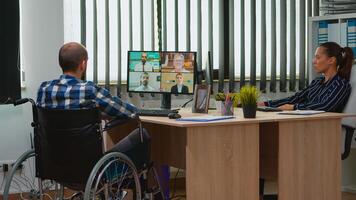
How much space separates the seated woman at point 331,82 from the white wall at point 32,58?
170 centimetres

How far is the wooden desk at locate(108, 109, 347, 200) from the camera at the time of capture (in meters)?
3.14

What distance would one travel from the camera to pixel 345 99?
12.8 feet

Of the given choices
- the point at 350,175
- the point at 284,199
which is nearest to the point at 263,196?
the point at 284,199

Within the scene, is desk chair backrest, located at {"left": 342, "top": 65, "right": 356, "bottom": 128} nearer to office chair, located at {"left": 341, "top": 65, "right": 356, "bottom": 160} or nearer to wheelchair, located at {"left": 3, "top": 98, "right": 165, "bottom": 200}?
office chair, located at {"left": 341, "top": 65, "right": 356, "bottom": 160}

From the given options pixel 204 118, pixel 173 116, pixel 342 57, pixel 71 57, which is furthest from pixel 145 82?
pixel 342 57

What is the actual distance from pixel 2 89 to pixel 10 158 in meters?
0.52

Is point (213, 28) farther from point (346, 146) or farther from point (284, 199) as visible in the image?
point (284, 199)

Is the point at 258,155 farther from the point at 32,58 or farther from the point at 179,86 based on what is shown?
the point at 32,58

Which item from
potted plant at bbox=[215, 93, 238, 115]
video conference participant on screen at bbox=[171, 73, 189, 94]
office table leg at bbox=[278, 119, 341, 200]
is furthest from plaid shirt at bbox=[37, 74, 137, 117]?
office table leg at bbox=[278, 119, 341, 200]

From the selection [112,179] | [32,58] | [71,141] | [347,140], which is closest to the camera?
[71,141]

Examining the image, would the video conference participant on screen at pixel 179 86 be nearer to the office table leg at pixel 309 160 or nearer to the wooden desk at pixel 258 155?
the wooden desk at pixel 258 155

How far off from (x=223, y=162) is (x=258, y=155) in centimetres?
23

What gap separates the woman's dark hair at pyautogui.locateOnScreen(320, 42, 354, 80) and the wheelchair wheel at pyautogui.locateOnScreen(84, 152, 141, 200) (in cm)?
167

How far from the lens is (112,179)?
2988 mm
